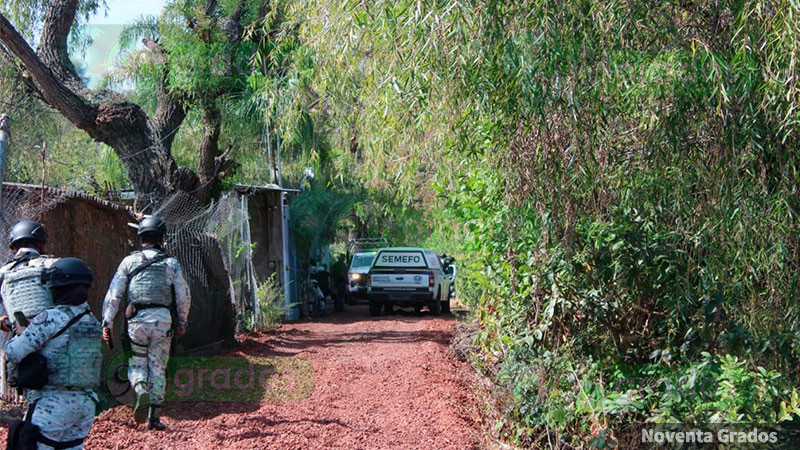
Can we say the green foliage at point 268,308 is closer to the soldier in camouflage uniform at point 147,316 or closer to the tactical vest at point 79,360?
the soldier in camouflage uniform at point 147,316

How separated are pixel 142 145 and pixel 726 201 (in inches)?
347

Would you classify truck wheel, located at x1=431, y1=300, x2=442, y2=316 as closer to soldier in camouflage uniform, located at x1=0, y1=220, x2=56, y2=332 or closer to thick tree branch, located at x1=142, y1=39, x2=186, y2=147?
thick tree branch, located at x1=142, y1=39, x2=186, y2=147

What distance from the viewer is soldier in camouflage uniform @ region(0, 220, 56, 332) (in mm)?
5398

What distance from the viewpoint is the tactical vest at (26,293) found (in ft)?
17.1

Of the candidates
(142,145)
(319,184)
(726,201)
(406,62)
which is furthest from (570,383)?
(319,184)

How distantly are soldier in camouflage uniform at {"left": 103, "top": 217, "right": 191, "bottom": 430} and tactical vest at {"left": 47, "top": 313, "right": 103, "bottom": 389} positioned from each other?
2.14 metres

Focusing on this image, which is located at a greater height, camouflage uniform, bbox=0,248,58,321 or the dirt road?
camouflage uniform, bbox=0,248,58,321

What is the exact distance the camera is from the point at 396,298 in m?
19.1

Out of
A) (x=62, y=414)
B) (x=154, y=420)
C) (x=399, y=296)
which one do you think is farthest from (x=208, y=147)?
(x=62, y=414)

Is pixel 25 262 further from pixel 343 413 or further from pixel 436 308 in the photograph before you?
pixel 436 308

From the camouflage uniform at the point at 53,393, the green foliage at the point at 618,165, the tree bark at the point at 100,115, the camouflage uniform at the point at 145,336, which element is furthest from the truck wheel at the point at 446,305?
the camouflage uniform at the point at 53,393

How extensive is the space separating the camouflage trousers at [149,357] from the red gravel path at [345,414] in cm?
37

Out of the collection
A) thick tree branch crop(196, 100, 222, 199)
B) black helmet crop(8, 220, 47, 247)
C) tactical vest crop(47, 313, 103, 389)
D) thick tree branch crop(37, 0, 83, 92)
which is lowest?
tactical vest crop(47, 313, 103, 389)

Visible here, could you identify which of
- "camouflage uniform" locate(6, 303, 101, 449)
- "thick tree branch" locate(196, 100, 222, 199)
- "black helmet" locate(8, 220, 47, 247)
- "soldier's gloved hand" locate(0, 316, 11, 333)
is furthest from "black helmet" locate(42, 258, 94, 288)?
"thick tree branch" locate(196, 100, 222, 199)
